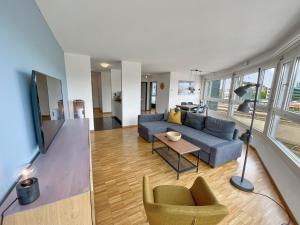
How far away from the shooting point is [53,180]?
97cm

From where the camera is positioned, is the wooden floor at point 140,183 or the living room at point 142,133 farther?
the wooden floor at point 140,183

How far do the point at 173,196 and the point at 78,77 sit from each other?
419cm

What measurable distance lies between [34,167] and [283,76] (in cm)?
442

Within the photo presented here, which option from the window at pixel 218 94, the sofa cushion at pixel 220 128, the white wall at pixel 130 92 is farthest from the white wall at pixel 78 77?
the window at pixel 218 94

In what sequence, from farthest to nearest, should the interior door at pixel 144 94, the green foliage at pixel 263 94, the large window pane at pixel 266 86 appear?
the interior door at pixel 144 94 < the green foliage at pixel 263 94 < the large window pane at pixel 266 86

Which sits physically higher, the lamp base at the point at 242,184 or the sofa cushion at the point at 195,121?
the sofa cushion at the point at 195,121

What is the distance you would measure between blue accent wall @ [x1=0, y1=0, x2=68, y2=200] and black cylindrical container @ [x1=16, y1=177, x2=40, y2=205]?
156 millimetres

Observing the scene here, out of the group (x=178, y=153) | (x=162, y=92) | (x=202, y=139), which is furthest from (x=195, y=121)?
(x=162, y=92)

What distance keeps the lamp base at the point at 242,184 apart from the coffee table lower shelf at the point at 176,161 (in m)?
0.59

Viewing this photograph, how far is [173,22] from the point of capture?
2.01 meters

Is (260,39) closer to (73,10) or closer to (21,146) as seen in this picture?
(73,10)

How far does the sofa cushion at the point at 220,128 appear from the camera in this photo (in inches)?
114

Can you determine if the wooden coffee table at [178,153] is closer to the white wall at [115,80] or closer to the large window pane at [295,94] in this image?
the large window pane at [295,94]

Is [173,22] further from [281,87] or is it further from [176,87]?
[176,87]
